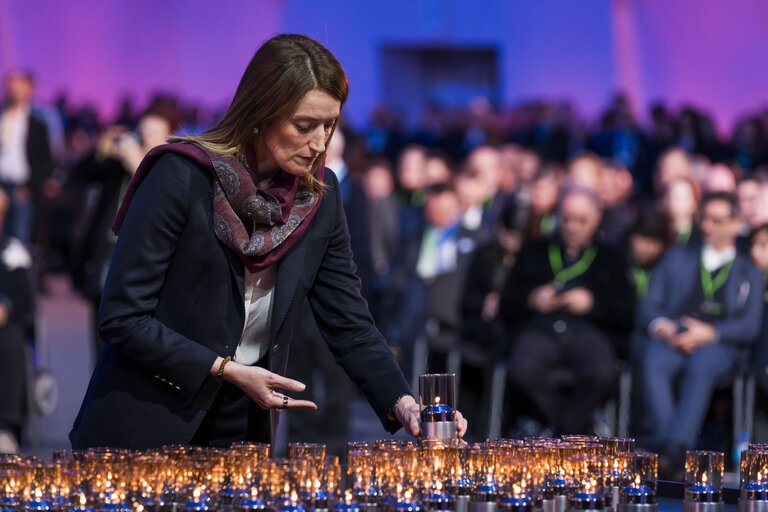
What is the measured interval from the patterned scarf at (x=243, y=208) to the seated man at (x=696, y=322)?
4.08 meters

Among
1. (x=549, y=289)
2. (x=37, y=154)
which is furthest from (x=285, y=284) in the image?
(x=37, y=154)

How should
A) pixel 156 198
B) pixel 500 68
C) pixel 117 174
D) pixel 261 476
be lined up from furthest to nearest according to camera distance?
1. pixel 500 68
2. pixel 117 174
3. pixel 156 198
4. pixel 261 476

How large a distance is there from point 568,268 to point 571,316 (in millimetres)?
278

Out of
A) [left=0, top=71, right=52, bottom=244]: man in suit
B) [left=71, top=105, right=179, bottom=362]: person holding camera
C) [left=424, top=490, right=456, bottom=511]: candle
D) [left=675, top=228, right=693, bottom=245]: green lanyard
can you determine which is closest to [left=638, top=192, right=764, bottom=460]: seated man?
[left=675, top=228, right=693, bottom=245]: green lanyard

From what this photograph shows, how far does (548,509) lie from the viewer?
2203mm

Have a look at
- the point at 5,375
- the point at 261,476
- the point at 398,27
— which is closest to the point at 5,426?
the point at 5,375

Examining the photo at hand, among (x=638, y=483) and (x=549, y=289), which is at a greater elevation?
(x=549, y=289)

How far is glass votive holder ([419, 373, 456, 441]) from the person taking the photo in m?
2.51

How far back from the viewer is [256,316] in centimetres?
269

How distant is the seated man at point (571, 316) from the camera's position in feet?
21.5

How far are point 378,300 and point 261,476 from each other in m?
6.46

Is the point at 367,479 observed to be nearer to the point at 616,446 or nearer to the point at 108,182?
the point at 616,446

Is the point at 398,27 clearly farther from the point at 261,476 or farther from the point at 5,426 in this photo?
the point at 261,476

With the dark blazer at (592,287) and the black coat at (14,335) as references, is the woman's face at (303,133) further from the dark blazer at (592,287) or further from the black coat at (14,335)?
the dark blazer at (592,287)
